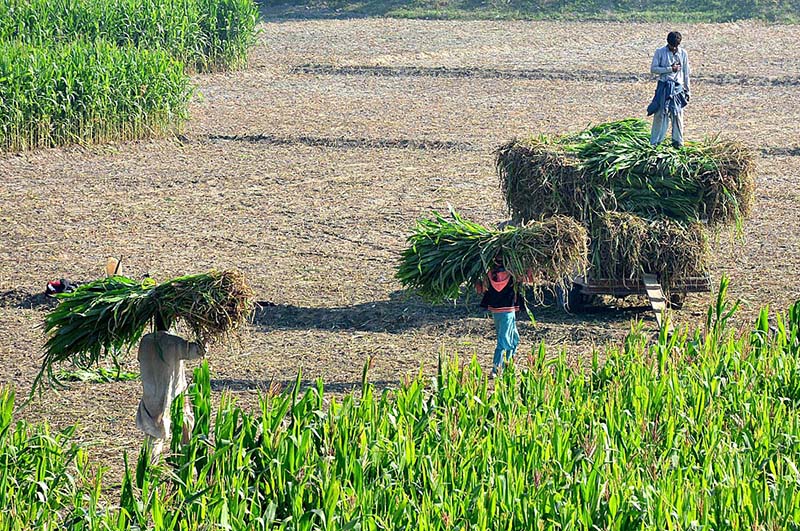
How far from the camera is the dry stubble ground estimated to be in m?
10.5

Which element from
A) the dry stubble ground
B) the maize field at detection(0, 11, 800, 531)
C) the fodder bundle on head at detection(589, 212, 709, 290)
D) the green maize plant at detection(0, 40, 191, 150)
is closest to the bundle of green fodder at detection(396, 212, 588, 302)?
the maize field at detection(0, 11, 800, 531)

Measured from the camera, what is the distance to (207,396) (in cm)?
703

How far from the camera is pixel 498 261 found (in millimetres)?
9320

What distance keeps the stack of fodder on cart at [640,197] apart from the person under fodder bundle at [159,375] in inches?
161

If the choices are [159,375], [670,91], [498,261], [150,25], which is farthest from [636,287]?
[150,25]

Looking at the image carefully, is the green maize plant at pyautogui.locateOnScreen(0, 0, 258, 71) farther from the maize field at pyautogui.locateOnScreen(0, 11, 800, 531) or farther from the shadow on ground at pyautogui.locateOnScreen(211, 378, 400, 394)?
the shadow on ground at pyautogui.locateOnScreen(211, 378, 400, 394)

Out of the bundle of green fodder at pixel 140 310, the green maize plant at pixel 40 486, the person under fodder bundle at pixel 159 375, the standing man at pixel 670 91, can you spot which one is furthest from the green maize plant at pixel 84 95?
the green maize plant at pixel 40 486

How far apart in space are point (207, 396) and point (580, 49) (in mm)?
23493

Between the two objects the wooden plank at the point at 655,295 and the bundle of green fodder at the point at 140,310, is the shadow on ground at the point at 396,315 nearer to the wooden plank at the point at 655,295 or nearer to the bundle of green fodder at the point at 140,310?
the wooden plank at the point at 655,295

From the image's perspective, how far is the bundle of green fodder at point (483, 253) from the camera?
29.8 ft

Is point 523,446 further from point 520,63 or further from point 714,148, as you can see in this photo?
point 520,63

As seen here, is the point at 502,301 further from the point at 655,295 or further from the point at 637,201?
the point at 637,201

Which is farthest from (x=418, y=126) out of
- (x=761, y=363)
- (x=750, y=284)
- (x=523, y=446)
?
(x=523, y=446)

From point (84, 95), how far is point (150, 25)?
603cm
